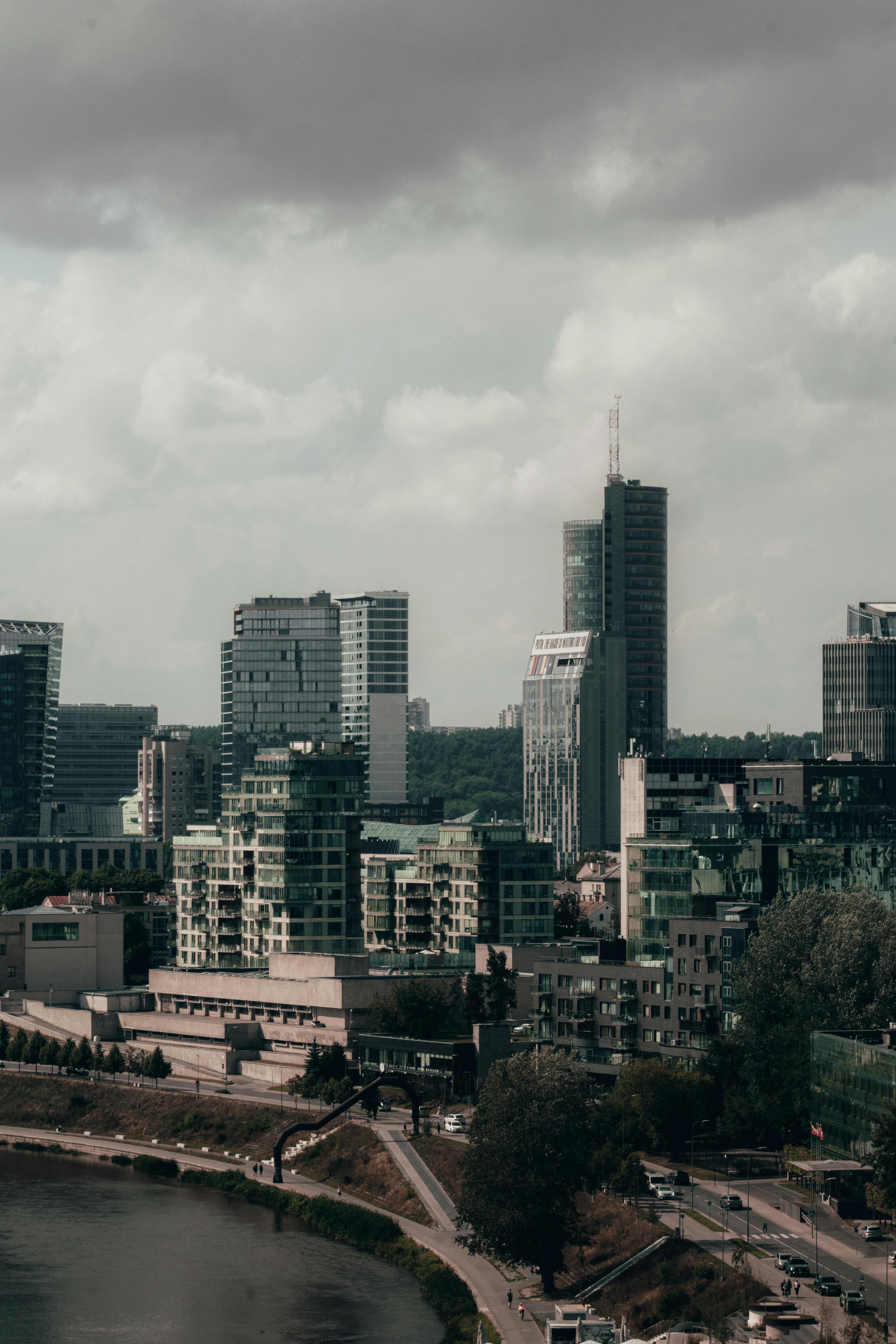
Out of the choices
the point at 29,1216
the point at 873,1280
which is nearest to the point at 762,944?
the point at 873,1280

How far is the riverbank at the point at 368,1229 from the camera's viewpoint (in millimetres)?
138375

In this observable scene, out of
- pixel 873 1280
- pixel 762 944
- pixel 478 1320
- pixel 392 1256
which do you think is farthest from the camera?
pixel 762 944

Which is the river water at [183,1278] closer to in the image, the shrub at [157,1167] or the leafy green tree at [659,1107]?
the shrub at [157,1167]

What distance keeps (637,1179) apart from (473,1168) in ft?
43.4

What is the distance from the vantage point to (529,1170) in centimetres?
14188

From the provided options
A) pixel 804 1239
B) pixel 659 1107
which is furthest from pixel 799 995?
pixel 804 1239

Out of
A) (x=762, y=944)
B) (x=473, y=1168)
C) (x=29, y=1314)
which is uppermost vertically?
(x=762, y=944)

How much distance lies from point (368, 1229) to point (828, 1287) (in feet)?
164

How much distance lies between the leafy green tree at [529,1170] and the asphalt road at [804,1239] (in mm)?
9204

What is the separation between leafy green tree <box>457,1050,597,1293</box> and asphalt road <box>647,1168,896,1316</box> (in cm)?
920

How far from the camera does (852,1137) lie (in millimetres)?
146875

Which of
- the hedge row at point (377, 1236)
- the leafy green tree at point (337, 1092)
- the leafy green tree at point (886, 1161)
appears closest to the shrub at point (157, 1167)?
the hedge row at point (377, 1236)

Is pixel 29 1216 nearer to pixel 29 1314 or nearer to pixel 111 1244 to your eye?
pixel 111 1244

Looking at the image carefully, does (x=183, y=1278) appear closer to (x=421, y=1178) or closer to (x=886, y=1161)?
(x=421, y=1178)
